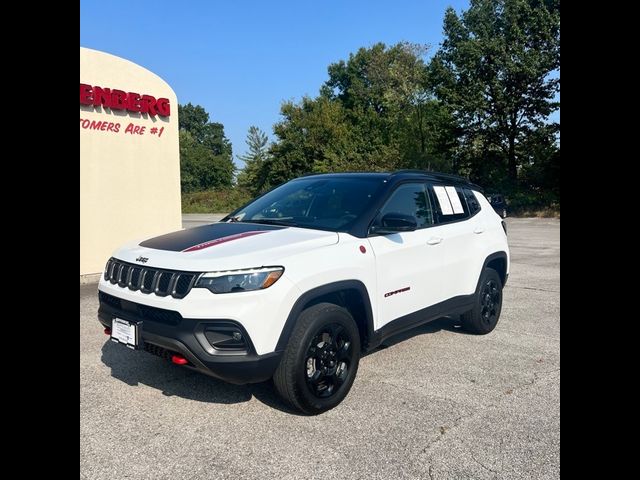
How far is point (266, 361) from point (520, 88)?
29948mm

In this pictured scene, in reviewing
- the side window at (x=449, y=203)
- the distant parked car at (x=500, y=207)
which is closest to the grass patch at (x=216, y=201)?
the distant parked car at (x=500, y=207)

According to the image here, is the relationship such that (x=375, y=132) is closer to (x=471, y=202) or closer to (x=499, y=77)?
(x=499, y=77)

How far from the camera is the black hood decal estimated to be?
11.7 feet

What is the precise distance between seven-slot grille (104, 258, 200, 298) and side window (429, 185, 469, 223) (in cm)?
262

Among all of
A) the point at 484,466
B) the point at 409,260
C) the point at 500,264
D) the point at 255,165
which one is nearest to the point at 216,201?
the point at 255,165

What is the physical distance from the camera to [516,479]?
2.75m

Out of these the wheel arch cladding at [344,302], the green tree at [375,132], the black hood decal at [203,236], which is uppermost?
the green tree at [375,132]

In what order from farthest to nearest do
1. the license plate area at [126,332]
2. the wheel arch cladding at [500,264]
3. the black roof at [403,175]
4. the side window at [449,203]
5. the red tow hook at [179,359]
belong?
the wheel arch cladding at [500,264] < the side window at [449,203] < the black roof at [403,175] < the license plate area at [126,332] < the red tow hook at [179,359]

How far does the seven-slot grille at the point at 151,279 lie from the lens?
125 inches

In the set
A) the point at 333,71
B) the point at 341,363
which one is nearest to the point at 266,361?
the point at 341,363

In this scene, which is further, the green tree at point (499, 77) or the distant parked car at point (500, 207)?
the green tree at point (499, 77)

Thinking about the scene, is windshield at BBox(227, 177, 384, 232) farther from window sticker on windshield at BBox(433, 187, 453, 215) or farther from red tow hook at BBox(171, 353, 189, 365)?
red tow hook at BBox(171, 353, 189, 365)

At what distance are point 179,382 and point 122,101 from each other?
22.9 feet

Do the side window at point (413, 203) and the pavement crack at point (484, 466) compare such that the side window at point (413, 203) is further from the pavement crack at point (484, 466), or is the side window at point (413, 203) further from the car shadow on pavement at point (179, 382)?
the pavement crack at point (484, 466)
